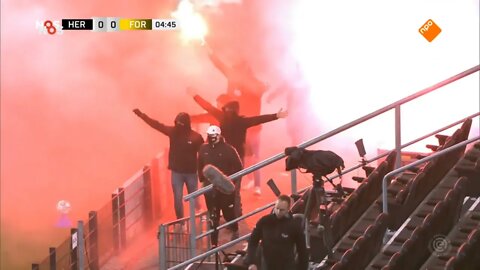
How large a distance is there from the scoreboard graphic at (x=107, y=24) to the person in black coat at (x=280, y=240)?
25.7ft

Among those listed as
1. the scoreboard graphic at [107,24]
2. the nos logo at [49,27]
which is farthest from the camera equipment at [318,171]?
the nos logo at [49,27]

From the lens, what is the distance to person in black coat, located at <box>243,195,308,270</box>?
9.98 metres

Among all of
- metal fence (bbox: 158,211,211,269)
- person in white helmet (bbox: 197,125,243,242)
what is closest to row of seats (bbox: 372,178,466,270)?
person in white helmet (bbox: 197,125,243,242)

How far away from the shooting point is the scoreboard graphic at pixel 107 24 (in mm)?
17688

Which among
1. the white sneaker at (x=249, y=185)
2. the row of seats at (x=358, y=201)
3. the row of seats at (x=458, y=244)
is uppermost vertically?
the white sneaker at (x=249, y=185)

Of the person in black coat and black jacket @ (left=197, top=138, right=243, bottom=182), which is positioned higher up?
black jacket @ (left=197, top=138, right=243, bottom=182)

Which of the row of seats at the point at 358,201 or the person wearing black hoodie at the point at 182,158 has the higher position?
A: the person wearing black hoodie at the point at 182,158

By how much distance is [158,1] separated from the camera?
17703 millimetres

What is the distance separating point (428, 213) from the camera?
36.2 feet

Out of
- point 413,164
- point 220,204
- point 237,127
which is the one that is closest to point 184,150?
point 237,127

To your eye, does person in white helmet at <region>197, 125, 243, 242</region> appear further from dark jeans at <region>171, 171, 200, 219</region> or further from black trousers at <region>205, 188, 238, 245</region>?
dark jeans at <region>171, 171, 200, 219</region>

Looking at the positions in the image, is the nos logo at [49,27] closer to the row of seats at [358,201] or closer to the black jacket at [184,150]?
the black jacket at [184,150]

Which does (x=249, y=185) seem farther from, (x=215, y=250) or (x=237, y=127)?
(x=215, y=250)

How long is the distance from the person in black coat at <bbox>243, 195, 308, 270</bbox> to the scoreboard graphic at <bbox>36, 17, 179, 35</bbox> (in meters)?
7.84
